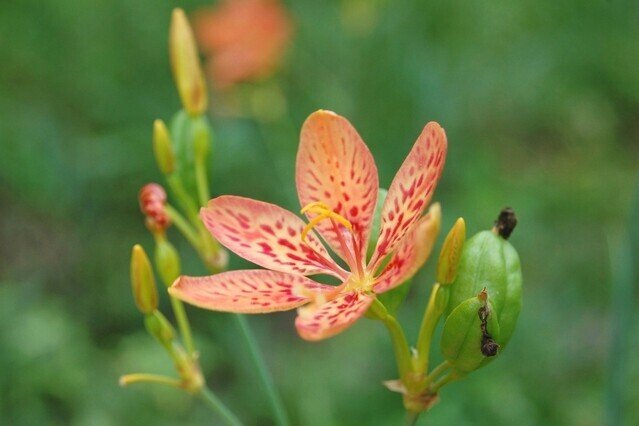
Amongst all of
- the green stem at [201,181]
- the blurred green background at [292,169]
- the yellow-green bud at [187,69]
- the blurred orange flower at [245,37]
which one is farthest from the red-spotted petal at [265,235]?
the blurred orange flower at [245,37]

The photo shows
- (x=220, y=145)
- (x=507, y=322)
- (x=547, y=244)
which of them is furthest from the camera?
(x=220, y=145)

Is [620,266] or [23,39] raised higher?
[23,39]

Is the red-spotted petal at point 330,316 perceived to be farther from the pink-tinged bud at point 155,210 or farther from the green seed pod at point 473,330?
the pink-tinged bud at point 155,210

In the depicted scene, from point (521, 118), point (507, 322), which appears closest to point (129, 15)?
point (521, 118)

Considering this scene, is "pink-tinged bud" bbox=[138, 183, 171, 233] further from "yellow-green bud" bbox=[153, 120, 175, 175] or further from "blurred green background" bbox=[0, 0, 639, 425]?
"blurred green background" bbox=[0, 0, 639, 425]

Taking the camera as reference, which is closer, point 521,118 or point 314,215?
point 314,215

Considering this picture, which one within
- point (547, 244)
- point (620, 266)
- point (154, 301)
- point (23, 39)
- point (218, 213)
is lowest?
point (547, 244)

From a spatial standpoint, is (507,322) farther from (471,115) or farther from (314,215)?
(471,115)

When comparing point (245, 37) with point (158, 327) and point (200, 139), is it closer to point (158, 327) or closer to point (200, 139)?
point (200, 139)

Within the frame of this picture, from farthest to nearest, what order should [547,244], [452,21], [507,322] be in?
[452,21]
[547,244]
[507,322]
